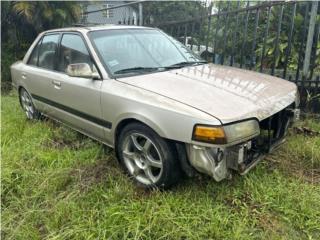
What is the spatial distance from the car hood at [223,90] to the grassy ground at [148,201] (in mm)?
745

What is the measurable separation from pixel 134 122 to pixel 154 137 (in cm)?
31

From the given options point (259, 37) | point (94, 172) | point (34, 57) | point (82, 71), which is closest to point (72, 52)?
point (82, 71)

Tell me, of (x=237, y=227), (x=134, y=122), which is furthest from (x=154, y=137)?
(x=237, y=227)

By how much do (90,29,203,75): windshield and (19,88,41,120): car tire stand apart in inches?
79.1

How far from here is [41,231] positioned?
2760 millimetres

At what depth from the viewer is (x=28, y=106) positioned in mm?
5277

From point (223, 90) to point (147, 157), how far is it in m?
0.92

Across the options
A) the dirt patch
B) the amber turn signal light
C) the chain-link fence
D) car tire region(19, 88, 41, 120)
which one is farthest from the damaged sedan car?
the chain-link fence

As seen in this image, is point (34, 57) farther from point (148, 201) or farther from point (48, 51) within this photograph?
point (148, 201)

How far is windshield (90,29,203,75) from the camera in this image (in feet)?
11.3

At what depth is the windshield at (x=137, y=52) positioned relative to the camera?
3.44 metres

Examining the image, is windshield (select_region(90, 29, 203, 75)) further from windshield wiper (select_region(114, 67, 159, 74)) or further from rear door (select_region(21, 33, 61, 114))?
rear door (select_region(21, 33, 61, 114))

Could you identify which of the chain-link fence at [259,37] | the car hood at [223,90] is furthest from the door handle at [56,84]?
the chain-link fence at [259,37]

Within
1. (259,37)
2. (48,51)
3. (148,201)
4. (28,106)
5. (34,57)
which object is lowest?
(148,201)
